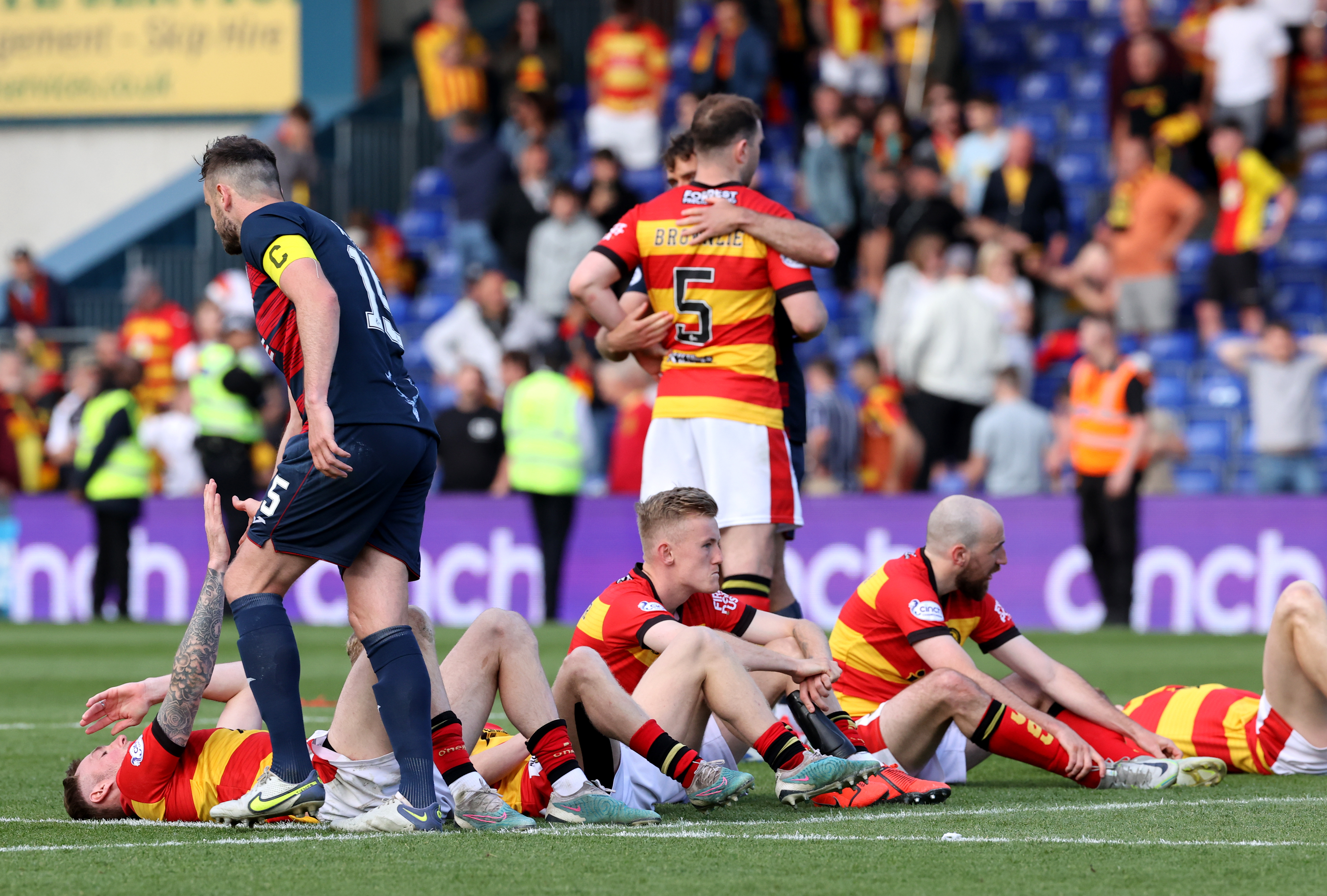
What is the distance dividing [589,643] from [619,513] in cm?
931

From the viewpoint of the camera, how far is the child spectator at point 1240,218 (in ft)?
51.8

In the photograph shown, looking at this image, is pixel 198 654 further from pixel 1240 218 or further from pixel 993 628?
pixel 1240 218

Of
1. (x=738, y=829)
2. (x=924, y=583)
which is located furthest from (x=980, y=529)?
Result: (x=738, y=829)

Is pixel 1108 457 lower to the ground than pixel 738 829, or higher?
higher

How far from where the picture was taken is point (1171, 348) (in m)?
15.8

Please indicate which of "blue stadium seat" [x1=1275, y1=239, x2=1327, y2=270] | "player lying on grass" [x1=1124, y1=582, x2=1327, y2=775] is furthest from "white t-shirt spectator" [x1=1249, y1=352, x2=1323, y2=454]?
"player lying on grass" [x1=1124, y1=582, x2=1327, y2=775]

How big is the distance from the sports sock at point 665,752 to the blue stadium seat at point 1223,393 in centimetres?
1103

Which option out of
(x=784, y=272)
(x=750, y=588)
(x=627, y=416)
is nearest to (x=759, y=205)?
(x=784, y=272)

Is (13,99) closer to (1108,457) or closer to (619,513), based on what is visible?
(619,513)

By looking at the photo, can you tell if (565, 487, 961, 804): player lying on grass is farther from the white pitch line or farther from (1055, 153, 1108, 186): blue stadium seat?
(1055, 153, 1108, 186): blue stadium seat

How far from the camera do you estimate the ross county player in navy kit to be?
4891mm

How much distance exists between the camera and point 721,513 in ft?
22.3

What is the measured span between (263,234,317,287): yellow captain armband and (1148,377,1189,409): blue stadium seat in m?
11.7

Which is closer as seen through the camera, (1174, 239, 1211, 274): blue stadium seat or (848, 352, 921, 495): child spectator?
(848, 352, 921, 495): child spectator
